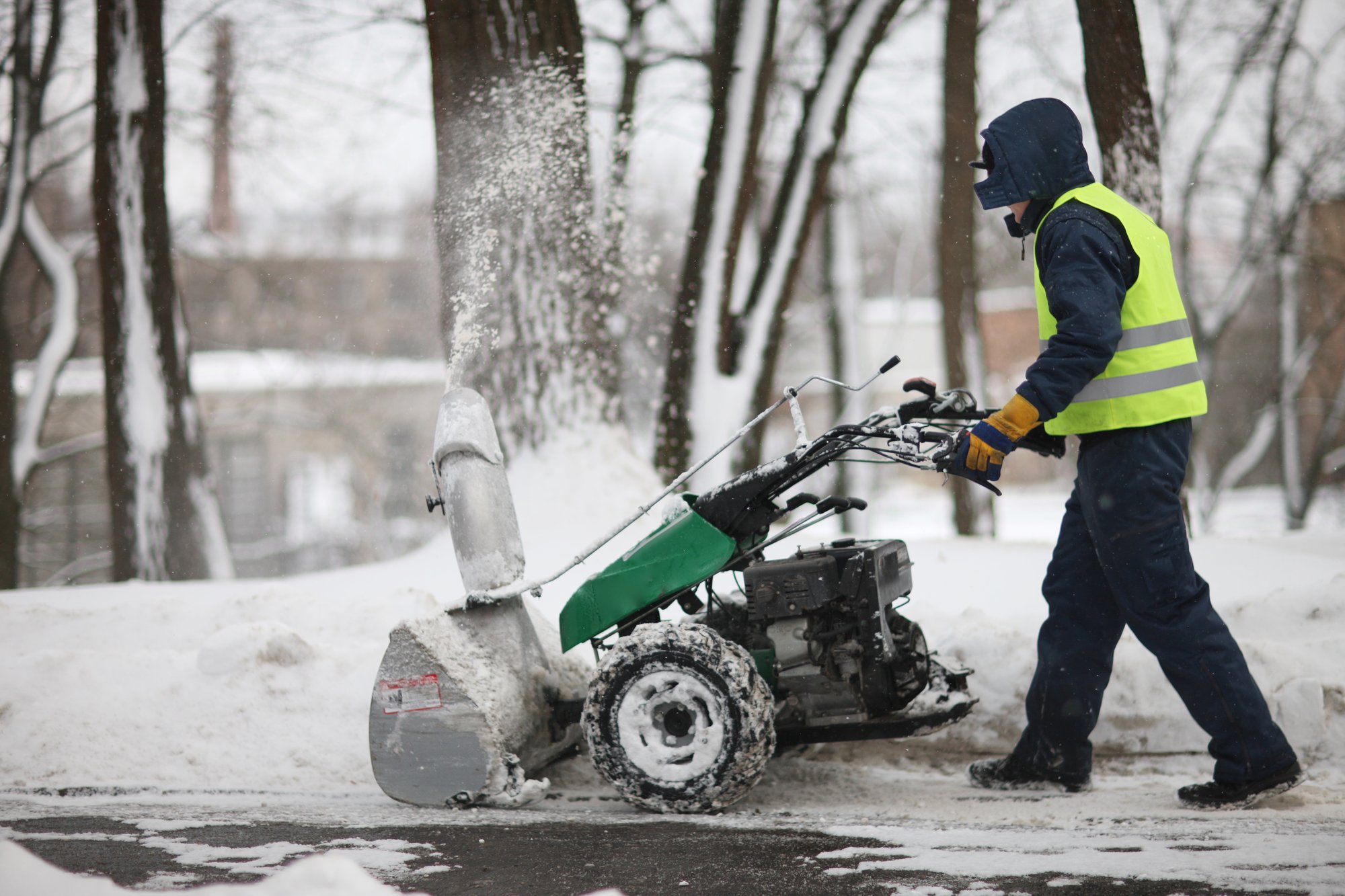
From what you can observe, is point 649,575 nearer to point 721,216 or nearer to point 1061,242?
point 1061,242

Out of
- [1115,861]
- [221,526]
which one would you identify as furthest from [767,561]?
[221,526]

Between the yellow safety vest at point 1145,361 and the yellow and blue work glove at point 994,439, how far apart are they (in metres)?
0.24

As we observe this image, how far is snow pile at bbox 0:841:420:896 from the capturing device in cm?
250

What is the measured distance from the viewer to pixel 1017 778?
3891 mm

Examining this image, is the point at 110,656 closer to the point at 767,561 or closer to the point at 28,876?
the point at 28,876

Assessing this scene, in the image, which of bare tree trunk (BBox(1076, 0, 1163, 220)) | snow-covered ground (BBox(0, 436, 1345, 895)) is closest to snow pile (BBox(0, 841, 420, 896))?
snow-covered ground (BBox(0, 436, 1345, 895))

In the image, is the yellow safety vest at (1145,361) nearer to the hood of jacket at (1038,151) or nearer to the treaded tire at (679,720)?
the hood of jacket at (1038,151)

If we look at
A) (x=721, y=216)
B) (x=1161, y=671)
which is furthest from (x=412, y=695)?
(x=721, y=216)

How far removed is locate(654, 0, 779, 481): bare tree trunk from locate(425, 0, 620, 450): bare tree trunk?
4.66ft

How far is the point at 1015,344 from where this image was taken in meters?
36.5

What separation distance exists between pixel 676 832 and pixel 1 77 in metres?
14.2

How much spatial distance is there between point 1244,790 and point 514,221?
5006 mm

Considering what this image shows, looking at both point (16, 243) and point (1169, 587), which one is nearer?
point (1169, 587)

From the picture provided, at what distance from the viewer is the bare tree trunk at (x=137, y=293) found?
9648mm
